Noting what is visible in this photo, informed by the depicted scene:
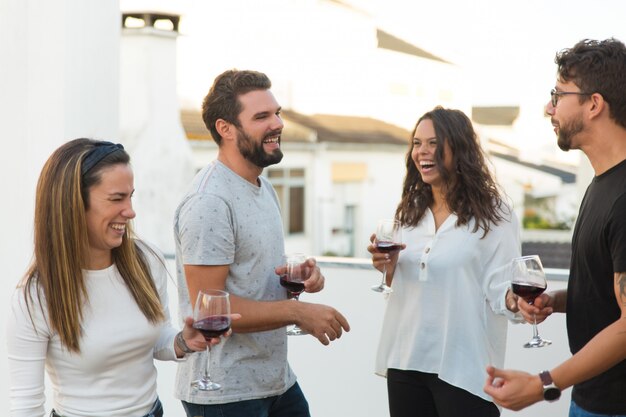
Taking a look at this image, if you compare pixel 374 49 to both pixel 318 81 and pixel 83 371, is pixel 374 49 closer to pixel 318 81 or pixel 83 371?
pixel 318 81

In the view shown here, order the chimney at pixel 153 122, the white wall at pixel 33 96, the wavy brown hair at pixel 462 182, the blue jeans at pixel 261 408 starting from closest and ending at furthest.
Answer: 1. the blue jeans at pixel 261 408
2. the wavy brown hair at pixel 462 182
3. the white wall at pixel 33 96
4. the chimney at pixel 153 122

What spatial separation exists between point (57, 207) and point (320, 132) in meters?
27.6

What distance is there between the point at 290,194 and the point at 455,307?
27.3 meters

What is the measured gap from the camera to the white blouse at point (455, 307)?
2764 mm

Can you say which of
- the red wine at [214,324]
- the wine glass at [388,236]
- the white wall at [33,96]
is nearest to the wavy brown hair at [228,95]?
the wine glass at [388,236]

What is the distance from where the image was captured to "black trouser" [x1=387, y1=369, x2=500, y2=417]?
2.72 meters

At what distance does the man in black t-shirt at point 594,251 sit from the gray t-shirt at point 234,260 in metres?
0.72

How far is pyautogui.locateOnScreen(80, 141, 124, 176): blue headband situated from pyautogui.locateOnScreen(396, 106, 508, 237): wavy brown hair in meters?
1.11

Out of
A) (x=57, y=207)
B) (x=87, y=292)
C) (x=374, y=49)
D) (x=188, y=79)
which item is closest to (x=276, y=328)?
(x=87, y=292)

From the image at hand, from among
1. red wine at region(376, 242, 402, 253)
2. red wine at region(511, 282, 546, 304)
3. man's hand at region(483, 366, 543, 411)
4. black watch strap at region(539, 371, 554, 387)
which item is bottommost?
man's hand at region(483, 366, 543, 411)

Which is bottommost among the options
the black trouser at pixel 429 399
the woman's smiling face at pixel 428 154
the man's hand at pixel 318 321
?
the black trouser at pixel 429 399

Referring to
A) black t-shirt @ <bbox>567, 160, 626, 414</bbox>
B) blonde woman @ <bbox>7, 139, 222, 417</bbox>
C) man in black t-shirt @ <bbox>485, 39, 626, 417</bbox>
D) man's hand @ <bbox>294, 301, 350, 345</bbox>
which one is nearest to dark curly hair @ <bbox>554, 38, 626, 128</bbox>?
man in black t-shirt @ <bbox>485, 39, 626, 417</bbox>

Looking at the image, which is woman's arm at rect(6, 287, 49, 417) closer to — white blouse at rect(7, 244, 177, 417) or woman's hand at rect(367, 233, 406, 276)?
white blouse at rect(7, 244, 177, 417)

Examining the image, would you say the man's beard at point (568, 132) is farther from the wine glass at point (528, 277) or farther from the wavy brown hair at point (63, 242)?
the wavy brown hair at point (63, 242)
